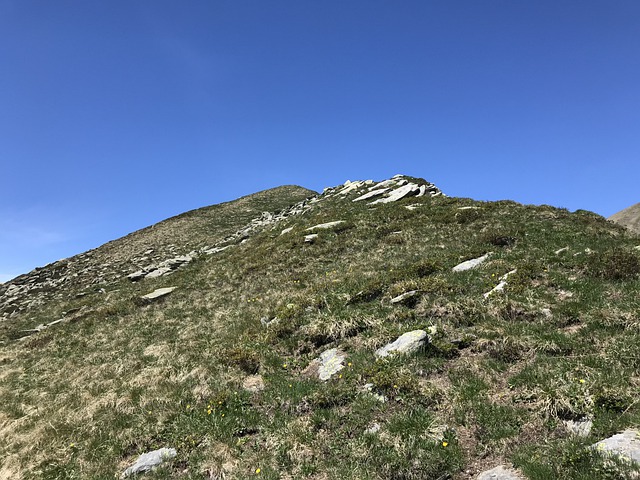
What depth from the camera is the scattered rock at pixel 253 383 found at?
37.7 ft

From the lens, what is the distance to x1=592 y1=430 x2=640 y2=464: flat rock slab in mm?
6266

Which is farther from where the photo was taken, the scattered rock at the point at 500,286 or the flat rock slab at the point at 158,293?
the flat rock slab at the point at 158,293

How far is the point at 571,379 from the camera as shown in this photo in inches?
340

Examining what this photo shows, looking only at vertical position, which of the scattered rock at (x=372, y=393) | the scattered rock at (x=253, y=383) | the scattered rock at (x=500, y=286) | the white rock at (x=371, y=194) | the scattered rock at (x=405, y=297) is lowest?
the scattered rock at (x=372, y=393)

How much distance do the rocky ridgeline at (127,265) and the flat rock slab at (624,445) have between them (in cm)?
2216

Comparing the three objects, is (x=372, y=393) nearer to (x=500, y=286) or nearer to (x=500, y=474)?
(x=500, y=474)

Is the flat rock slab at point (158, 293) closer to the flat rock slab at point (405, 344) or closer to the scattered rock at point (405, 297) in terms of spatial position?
the scattered rock at point (405, 297)

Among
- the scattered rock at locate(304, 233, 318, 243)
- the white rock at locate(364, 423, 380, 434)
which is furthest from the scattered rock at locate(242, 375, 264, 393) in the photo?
the scattered rock at locate(304, 233, 318, 243)

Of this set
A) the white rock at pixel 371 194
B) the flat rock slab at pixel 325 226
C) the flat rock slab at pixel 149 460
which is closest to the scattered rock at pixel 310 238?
the flat rock slab at pixel 325 226

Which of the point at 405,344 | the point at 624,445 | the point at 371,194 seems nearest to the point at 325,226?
the point at 371,194

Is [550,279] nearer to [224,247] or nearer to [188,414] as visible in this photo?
[188,414]

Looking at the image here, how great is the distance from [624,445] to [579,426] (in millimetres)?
1044

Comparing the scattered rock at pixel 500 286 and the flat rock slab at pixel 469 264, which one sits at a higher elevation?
the flat rock slab at pixel 469 264

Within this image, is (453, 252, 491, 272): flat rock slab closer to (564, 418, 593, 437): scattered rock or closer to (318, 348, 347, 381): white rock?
(318, 348, 347, 381): white rock
